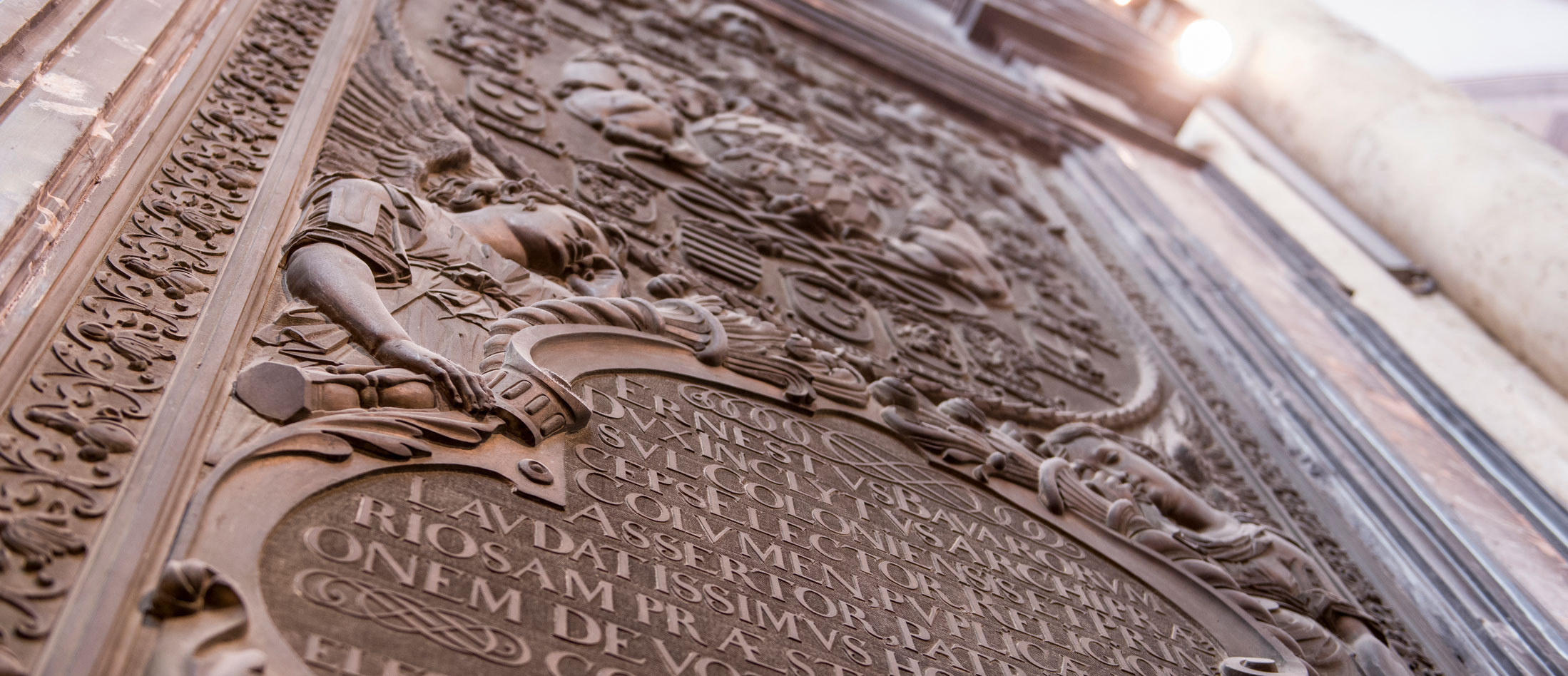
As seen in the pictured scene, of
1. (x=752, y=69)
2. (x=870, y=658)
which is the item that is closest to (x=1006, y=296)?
(x=752, y=69)

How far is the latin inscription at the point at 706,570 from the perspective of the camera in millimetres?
2041

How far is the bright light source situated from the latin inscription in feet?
29.8

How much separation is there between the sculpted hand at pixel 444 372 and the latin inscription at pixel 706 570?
183 millimetres

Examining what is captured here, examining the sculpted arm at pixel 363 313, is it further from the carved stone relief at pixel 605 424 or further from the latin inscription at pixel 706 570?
the latin inscription at pixel 706 570

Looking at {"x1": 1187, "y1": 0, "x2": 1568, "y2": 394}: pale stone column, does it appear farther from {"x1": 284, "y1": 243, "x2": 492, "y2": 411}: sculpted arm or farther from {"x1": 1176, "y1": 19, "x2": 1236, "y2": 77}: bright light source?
{"x1": 284, "y1": 243, "x2": 492, "y2": 411}: sculpted arm

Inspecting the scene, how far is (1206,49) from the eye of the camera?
11.2 m

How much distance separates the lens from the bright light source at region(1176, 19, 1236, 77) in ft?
36.3

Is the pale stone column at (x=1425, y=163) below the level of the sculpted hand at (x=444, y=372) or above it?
above

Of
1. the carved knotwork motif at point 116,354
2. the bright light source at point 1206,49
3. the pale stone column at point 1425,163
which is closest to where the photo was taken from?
the carved knotwork motif at point 116,354

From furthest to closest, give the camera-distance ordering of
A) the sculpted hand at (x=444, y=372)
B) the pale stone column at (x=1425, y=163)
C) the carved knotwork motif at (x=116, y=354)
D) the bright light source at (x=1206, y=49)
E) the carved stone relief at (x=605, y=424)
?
the bright light source at (x=1206, y=49) → the pale stone column at (x=1425, y=163) → the sculpted hand at (x=444, y=372) → the carved stone relief at (x=605, y=424) → the carved knotwork motif at (x=116, y=354)

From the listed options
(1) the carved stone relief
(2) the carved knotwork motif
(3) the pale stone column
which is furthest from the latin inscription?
(3) the pale stone column

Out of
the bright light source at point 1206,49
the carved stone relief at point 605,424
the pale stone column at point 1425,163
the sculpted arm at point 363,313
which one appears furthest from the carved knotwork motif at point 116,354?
the bright light source at point 1206,49

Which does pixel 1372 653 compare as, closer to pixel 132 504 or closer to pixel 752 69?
pixel 132 504

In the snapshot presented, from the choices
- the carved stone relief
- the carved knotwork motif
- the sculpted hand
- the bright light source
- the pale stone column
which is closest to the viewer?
the carved knotwork motif
